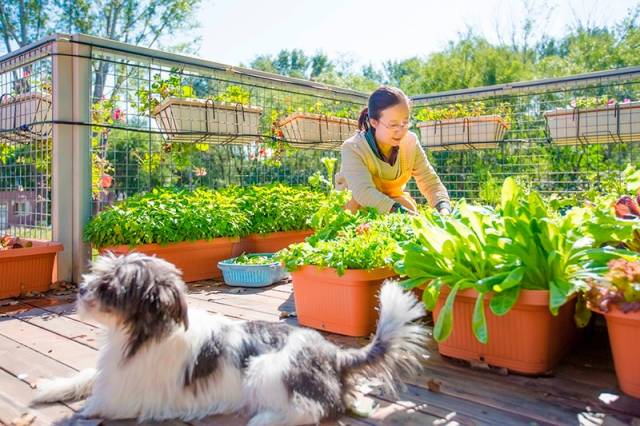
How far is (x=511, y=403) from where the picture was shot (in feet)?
6.24

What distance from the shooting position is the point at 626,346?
1.85 metres

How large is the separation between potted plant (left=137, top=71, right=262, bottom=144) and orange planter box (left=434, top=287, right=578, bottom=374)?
292cm

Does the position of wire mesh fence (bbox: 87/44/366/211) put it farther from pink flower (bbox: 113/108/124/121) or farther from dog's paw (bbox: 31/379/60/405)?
dog's paw (bbox: 31/379/60/405)

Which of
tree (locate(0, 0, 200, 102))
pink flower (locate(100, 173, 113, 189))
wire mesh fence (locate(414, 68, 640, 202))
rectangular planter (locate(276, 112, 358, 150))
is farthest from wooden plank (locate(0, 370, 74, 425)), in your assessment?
tree (locate(0, 0, 200, 102))

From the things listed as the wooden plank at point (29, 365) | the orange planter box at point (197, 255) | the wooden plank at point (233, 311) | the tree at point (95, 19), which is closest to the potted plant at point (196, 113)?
the orange planter box at point (197, 255)

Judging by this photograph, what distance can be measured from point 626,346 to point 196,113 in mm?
3664

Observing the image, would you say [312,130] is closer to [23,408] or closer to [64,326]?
[64,326]

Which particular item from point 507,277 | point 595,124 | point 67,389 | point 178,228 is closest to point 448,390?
point 507,277

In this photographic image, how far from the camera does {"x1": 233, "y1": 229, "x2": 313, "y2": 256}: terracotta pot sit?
16.0ft

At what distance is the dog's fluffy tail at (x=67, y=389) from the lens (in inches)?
77.7

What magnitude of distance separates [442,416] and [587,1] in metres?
21.5

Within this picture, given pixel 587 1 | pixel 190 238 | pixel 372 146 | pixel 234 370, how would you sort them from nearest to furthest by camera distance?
pixel 234 370
pixel 372 146
pixel 190 238
pixel 587 1

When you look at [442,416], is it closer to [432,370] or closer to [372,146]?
[432,370]

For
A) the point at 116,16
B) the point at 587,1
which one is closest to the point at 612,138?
the point at 587,1
